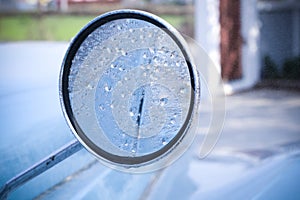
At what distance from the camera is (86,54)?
829 millimetres

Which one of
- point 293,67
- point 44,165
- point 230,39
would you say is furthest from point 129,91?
point 293,67

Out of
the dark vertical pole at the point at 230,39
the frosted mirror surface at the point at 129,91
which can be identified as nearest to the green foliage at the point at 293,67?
the dark vertical pole at the point at 230,39

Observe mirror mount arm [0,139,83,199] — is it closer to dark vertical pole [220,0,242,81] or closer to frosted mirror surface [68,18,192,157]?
frosted mirror surface [68,18,192,157]

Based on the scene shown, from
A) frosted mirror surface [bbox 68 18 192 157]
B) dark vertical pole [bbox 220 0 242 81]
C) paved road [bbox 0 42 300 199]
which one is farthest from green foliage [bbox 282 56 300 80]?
frosted mirror surface [bbox 68 18 192 157]

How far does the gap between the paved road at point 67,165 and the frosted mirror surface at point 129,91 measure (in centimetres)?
24

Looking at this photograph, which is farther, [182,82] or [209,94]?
[209,94]

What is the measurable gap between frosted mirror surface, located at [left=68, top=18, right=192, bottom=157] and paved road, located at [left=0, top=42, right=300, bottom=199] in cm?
24

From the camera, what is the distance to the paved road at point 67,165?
3.39ft

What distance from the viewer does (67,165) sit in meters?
1.10

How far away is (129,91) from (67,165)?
0.35 m

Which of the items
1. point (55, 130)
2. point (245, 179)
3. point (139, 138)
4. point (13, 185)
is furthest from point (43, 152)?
point (245, 179)

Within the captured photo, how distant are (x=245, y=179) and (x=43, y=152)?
0.46 meters

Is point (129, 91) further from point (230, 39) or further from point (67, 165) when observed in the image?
point (230, 39)

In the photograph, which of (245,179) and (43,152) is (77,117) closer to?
(43,152)
